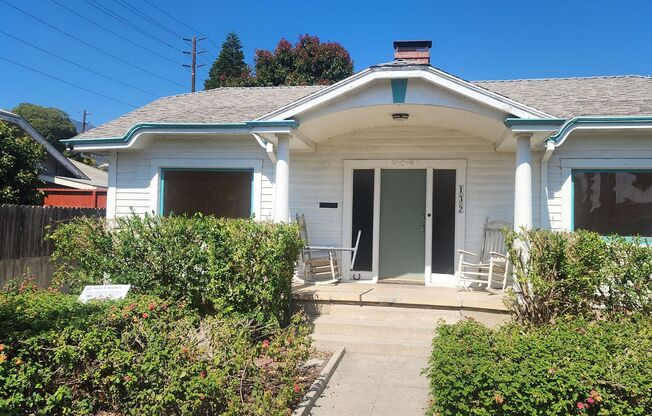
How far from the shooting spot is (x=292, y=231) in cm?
612

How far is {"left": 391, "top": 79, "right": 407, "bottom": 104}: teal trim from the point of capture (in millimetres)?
6617

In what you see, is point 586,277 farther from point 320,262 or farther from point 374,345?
point 320,262

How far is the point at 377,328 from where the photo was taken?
604 centimetres

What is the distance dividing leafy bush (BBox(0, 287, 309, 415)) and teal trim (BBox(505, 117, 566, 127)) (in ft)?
13.4

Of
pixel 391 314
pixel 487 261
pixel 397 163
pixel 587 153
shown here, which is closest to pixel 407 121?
pixel 397 163

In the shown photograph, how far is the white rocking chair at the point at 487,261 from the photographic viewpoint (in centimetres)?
750

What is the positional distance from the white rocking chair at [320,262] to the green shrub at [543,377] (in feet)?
14.3

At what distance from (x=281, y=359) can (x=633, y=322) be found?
352 cm

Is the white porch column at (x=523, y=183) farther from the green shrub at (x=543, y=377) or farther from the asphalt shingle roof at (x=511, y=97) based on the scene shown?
the green shrub at (x=543, y=377)

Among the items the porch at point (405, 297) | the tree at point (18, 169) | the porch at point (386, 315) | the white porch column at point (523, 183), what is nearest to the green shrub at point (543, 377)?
the porch at point (386, 315)

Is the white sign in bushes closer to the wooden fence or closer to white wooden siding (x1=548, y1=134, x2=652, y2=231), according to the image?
the wooden fence

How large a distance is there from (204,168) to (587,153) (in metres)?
6.45

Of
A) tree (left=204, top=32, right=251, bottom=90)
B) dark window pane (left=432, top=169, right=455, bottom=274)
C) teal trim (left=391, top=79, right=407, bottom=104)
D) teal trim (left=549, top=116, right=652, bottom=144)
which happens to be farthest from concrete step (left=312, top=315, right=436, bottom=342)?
tree (left=204, top=32, right=251, bottom=90)

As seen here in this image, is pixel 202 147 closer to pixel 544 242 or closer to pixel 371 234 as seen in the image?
pixel 371 234
